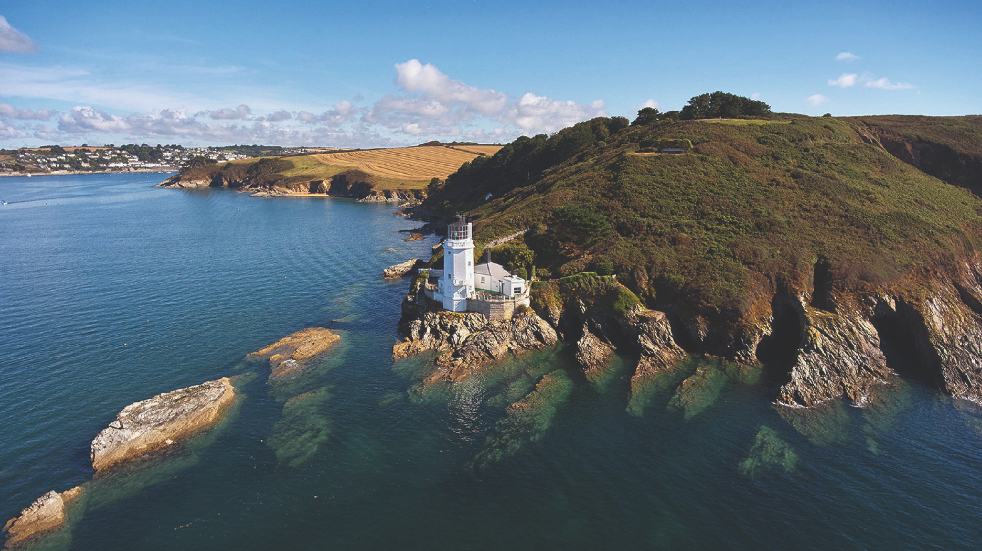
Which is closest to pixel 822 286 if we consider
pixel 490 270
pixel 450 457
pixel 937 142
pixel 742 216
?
pixel 742 216

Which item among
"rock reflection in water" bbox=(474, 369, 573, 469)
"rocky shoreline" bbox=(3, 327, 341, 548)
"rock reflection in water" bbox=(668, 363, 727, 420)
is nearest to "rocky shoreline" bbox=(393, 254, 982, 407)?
A: "rock reflection in water" bbox=(668, 363, 727, 420)

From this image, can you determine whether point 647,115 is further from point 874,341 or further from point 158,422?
point 158,422

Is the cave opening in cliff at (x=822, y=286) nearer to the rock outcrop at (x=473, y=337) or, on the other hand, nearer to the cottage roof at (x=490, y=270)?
the rock outcrop at (x=473, y=337)

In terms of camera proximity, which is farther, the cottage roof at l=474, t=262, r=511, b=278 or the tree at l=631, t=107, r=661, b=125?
the tree at l=631, t=107, r=661, b=125

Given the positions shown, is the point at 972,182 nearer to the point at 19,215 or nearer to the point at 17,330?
the point at 17,330

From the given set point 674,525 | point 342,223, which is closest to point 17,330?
point 674,525

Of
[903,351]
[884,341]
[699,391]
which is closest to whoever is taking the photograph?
[699,391]

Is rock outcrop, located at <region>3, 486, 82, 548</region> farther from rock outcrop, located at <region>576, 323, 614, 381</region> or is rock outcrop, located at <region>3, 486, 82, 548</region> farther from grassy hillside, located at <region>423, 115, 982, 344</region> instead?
grassy hillside, located at <region>423, 115, 982, 344</region>
